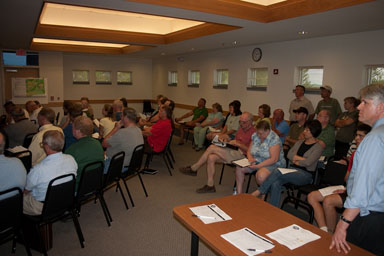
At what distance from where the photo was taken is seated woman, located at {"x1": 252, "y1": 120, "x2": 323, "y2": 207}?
11.3 ft

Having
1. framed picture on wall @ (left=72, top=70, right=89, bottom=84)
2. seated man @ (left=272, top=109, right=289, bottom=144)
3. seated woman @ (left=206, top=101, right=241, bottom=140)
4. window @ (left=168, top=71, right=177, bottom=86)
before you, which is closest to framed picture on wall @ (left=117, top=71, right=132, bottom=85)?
framed picture on wall @ (left=72, top=70, right=89, bottom=84)

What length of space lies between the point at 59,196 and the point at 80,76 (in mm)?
9785

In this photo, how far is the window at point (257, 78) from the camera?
750 centimetres

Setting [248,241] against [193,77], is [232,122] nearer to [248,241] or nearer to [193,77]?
[193,77]

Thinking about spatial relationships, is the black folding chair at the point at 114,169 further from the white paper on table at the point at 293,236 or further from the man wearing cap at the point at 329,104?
the man wearing cap at the point at 329,104

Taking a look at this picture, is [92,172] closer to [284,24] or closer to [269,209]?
[269,209]

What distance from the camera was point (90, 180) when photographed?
2912 mm

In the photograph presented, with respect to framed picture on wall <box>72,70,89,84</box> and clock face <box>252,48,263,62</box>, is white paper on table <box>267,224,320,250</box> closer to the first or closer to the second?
clock face <box>252,48,263,62</box>

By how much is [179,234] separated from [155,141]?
2.36 m

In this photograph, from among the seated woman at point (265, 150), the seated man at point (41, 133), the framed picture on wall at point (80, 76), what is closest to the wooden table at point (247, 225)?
the seated woman at point (265, 150)

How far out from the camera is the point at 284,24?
481 centimetres

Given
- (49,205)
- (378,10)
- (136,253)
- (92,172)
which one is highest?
(378,10)

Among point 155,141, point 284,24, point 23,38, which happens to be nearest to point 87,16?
point 23,38

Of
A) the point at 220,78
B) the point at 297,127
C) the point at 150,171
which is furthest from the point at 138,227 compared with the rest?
the point at 220,78
